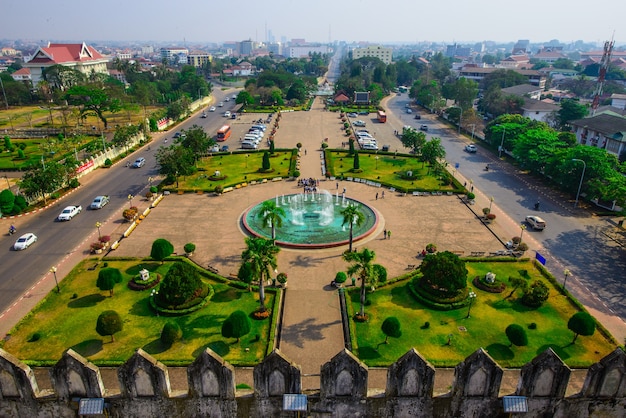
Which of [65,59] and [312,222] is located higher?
[65,59]

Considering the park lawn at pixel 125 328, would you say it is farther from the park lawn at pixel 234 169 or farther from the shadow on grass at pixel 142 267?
the park lawn at pixel 234 169

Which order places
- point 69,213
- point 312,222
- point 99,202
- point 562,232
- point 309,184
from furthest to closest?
point 309,184 < point 99,202 < point 69,213 < point 312,222 < point 562,232

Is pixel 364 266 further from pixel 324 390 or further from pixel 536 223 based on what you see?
pixel 536 223

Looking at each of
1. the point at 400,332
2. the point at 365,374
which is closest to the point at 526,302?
the point at 400,332

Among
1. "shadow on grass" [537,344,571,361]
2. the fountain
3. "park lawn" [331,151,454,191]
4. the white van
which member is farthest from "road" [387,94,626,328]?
the white van

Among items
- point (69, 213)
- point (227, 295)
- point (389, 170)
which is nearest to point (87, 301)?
point (227, 295)

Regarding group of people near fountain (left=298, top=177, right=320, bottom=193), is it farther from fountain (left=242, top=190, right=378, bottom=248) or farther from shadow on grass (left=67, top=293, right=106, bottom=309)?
shadow on grass (left=67, top=293, right=106, bottom=309)
